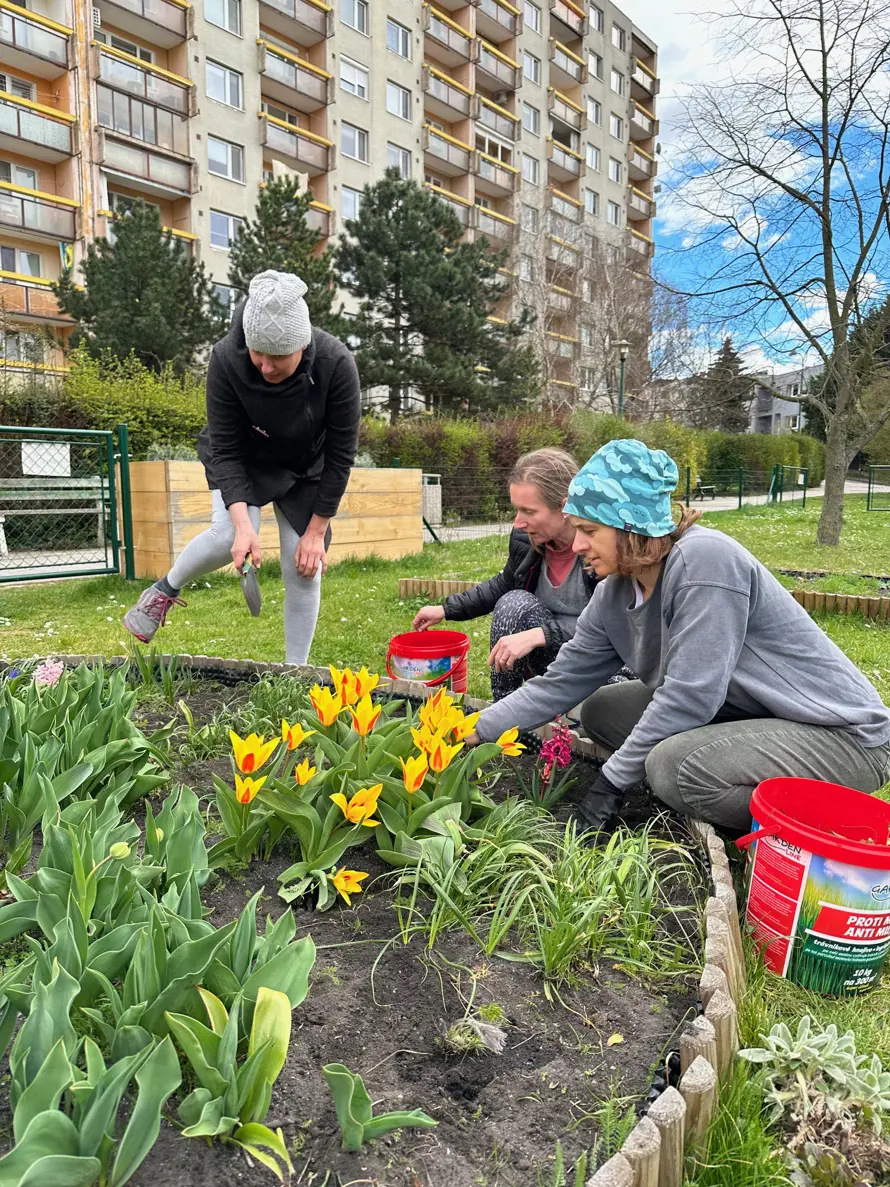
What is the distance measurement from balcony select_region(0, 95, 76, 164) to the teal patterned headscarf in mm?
21943

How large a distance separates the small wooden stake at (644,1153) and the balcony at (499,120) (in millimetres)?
34552

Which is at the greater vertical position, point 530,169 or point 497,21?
point 497,21

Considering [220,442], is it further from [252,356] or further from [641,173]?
[641,173]

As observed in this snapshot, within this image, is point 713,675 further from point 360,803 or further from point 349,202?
point 349,202

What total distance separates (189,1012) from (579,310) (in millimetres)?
33984

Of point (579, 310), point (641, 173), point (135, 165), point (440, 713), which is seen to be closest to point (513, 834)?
point (440, 713)

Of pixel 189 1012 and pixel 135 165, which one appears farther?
pixel 135 165

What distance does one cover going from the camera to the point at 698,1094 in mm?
1042

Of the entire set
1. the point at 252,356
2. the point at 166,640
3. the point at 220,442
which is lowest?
the point at 166,640

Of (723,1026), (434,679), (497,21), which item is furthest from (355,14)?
(723,1026)

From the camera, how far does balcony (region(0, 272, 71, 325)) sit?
18.5 meters

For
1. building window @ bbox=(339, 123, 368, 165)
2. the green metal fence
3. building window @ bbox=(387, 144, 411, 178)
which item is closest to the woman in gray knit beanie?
the green metal fence

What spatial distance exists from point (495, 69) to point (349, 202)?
35.9 feet

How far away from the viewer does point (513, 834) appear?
1780 millimetres
